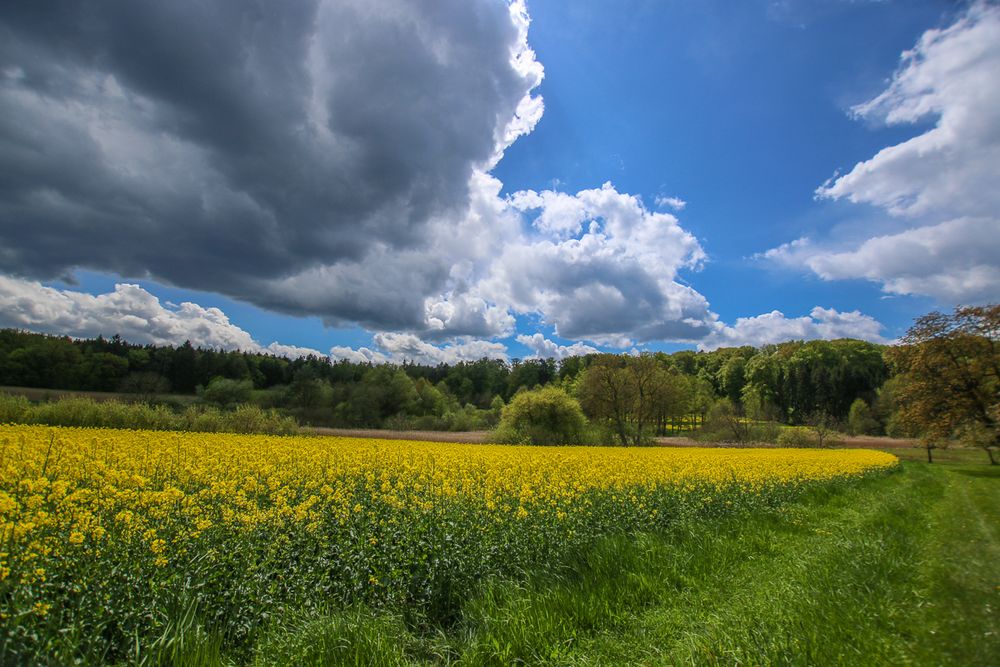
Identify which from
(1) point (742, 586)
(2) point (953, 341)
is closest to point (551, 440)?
(2) point (953, 341)

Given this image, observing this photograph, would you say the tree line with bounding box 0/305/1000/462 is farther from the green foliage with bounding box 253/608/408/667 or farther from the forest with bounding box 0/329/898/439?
the green foliage with bounding box 253/608/408/667

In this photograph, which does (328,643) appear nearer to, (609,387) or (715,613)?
(715,613)

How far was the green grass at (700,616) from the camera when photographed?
4.05 m

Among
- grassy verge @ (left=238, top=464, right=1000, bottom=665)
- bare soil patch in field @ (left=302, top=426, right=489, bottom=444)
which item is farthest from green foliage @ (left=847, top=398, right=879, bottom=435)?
grassy verge @ (left=238, top=464, right=1000, bottom=665)

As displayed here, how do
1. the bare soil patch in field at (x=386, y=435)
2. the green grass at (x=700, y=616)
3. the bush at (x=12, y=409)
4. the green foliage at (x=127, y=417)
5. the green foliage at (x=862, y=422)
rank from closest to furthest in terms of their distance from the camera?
the green grass at (x=700, y=616), the bush at (x=12, y=409), the green foliage at (x=127, y=417), the bare soil patch in field at (x=386, y=435), the green foliage at (x=862, y=422)

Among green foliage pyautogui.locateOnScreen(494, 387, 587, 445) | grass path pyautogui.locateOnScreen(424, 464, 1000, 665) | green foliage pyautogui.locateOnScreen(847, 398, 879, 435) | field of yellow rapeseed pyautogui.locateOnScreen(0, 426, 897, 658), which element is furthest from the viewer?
green foliage pyautogui.locateOnScreen(847, 398, 879, 435)

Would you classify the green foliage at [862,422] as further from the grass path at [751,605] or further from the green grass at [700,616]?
the green grass at [700,616]

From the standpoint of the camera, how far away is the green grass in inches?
159

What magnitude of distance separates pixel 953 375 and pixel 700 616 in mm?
40136

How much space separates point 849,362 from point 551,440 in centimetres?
8491

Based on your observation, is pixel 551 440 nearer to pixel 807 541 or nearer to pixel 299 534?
pixel 807 541

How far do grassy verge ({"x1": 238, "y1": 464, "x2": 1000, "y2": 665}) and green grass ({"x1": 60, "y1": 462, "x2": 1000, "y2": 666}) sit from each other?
0.05 ft

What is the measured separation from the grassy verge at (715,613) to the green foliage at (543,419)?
30.1 m

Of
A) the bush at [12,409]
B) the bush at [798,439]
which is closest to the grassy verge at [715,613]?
the bush at [12,409]
